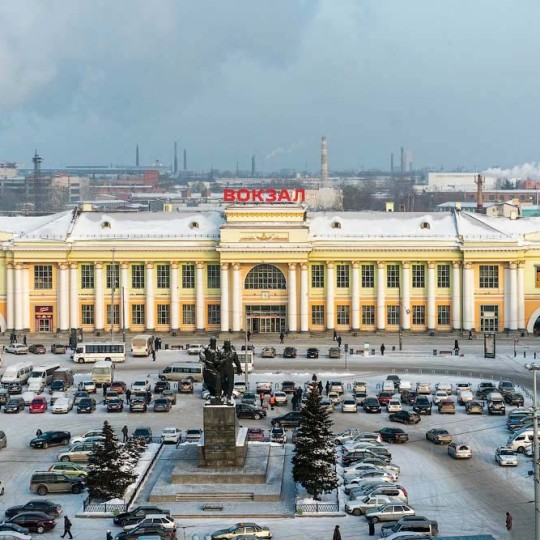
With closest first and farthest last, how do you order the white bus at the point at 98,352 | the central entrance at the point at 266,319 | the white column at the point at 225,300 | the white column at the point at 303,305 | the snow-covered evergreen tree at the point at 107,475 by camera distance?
the snow-covered evergreen tree at the point at 107,475 → the white bus at the point at 98,352 → the white column at the point at 225,300 → the white column at the point at 303,305 → the central entrance at the point at 266,319

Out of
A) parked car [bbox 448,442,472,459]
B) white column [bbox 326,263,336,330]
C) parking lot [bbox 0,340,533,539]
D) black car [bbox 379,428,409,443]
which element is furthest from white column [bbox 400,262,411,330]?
parked car [bbox 448,442,472,459]

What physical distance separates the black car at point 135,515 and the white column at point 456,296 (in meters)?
55.9

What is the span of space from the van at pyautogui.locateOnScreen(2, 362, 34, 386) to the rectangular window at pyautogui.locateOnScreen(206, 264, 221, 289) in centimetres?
2313

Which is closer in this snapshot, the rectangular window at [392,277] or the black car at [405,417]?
the black car at [405,417]

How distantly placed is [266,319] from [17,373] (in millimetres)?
27229

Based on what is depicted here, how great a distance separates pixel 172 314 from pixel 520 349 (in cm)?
2623

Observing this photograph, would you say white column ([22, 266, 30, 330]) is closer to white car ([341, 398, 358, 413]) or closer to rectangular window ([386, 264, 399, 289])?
rectangular window ([386, 264, 399, 289])

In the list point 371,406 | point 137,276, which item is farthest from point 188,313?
point 371,406

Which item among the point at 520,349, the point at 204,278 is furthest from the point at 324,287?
the point at 520,349

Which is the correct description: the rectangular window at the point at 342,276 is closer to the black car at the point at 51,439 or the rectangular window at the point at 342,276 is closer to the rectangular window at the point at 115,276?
the rectangular window at the point at 115,276

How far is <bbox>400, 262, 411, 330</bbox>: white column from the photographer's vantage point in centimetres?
10469

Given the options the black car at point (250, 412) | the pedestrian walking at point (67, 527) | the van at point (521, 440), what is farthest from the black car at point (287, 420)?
the pedestrian walking at point (67, 527)

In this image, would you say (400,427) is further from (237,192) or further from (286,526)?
(237,192)

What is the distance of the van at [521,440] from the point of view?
2474 inches
